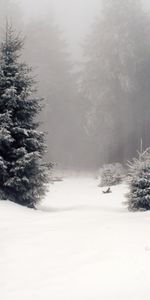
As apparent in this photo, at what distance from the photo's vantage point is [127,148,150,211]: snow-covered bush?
584 inches

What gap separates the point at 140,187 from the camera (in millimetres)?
→ 15047

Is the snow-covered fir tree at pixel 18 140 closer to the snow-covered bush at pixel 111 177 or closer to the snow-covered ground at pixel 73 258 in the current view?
the snow-covered ground at pixel 73 258

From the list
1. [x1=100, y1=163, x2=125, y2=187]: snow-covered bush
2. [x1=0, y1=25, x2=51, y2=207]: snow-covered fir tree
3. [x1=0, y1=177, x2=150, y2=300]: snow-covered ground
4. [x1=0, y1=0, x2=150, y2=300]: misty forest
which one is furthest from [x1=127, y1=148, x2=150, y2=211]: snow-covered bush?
[x1=100, y1=163, x2=125, y2=187]: snow-covered bush

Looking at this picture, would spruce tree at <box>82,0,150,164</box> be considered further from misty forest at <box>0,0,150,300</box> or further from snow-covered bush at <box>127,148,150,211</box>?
snow-covered bush at <box>127,148,150,211</box>

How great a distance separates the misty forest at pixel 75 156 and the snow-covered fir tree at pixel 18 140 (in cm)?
3

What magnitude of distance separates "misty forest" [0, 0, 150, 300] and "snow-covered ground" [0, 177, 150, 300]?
0.05 feet

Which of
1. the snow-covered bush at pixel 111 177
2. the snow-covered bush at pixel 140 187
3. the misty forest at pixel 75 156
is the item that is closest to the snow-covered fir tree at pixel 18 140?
the misty forest at pixel 75 156

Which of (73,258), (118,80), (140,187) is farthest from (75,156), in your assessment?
(73,258)

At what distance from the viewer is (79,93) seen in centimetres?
3631

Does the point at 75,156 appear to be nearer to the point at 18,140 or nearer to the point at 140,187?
the point at 18,140

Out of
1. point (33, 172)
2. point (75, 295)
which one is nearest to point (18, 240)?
point (75, 295)

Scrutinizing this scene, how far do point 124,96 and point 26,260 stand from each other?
26934 millimetres

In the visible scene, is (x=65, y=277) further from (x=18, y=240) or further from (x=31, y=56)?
(x=31, y=56)

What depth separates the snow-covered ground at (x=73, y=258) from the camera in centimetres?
596
